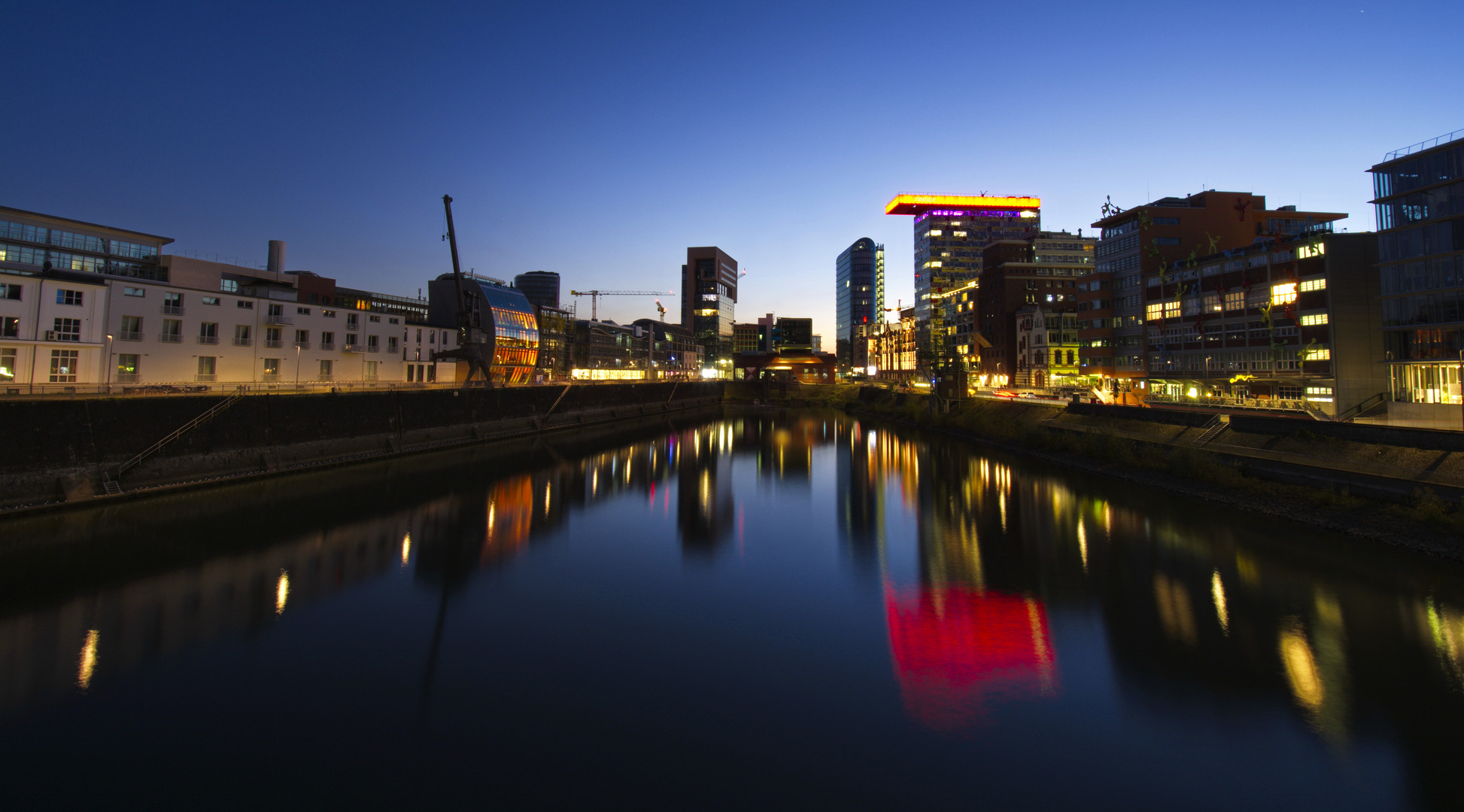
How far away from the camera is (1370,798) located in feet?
30.7

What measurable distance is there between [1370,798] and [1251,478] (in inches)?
1022

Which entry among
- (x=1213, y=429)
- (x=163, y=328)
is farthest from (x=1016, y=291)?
(x=163, y=328)

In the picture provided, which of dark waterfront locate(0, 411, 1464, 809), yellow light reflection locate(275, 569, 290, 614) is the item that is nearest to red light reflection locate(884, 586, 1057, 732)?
dark waterfront locate(0, 411, 1464, 809)

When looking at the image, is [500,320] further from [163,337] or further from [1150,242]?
[1150,242]

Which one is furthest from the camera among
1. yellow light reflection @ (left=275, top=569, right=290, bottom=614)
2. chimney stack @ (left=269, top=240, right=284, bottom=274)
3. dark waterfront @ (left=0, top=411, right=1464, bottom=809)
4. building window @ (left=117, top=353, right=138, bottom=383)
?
chimney stack @ (left=269, top=240, right=284, bottom=274)

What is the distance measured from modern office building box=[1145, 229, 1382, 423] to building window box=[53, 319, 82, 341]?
76.9 meters

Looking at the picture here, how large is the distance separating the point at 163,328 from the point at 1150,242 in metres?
95.1

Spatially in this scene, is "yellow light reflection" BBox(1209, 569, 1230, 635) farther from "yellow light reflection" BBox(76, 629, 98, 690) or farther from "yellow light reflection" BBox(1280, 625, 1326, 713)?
"yellow light reflection" BBox(76, 629, 98, 690)

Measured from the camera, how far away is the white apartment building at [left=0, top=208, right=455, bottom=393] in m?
36.9

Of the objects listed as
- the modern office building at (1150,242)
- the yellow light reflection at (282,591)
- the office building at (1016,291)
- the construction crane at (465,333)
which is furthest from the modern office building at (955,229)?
the yellow light reflection at (282,591)

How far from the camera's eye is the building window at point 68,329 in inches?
1496

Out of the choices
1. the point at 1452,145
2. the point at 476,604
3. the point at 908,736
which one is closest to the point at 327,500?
the point at 476,604

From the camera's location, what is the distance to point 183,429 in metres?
29.3

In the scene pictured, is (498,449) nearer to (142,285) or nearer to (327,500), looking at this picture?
(327,500)
